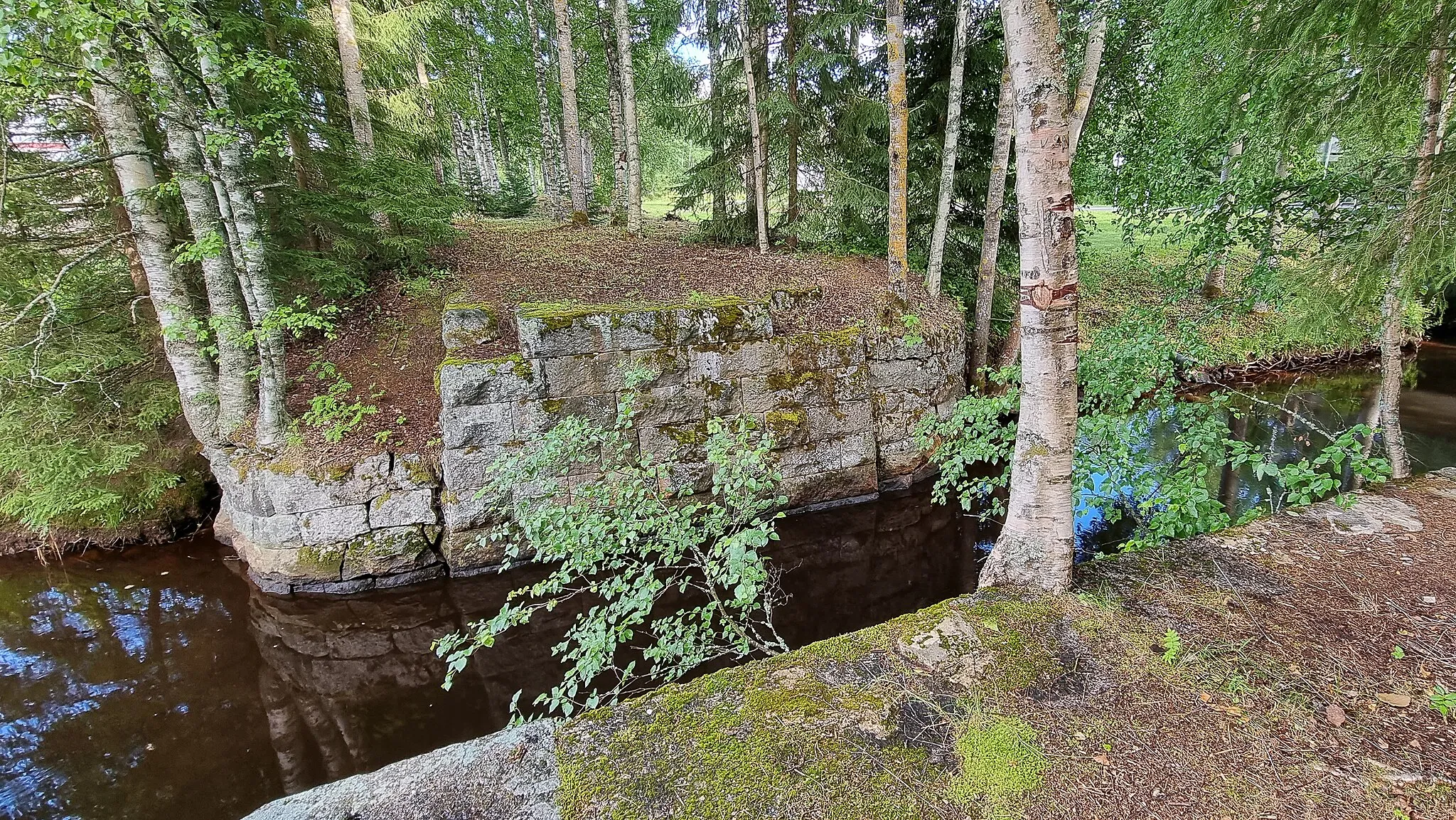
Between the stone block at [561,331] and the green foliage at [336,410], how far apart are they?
1.93 m

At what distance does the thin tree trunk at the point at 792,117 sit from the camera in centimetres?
910

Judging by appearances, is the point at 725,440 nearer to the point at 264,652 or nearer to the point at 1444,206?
the point at 1444,206

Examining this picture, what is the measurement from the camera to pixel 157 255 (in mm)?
5629

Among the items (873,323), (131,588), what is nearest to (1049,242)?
(873,323)

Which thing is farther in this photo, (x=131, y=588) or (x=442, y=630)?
(x=131, y=588)

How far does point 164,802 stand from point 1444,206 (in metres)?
8.86

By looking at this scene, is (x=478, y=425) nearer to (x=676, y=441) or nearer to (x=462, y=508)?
(x=462, y=508)

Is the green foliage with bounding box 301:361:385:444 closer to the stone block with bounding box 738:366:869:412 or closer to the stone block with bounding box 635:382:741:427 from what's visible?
the stone block with bounding box 635:382:741:427

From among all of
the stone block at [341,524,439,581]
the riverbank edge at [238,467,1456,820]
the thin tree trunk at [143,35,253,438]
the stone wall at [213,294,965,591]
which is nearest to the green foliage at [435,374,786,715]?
the riverbank edge at [238,467,1456,820]

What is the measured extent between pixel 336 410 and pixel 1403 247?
9.00m

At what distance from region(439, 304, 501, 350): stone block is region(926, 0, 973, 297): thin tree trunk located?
653 cm

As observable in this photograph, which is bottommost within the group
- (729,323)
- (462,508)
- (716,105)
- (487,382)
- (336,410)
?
(462,508)

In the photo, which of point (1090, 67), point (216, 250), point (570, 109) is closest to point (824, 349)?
point (1090, 67)

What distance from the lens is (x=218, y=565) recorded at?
21.0 ft
